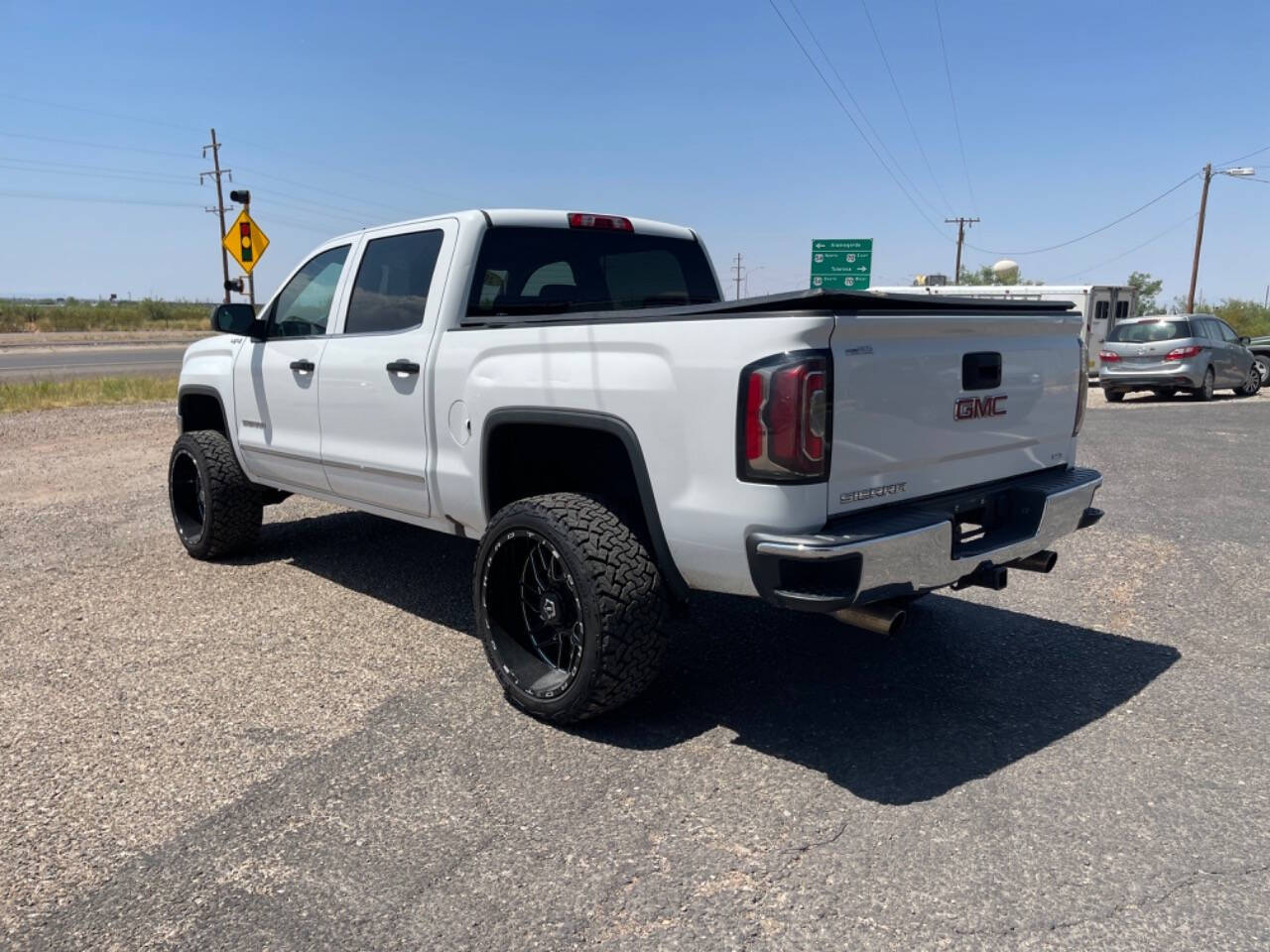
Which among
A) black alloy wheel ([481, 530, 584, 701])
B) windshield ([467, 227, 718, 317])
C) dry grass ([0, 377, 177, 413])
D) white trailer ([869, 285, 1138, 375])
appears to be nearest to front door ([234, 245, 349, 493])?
windshield ([467, 227, 718, 317])

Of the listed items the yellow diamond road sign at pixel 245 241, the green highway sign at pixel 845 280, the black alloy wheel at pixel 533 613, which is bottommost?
the black alloy wheel at pixel 533 613

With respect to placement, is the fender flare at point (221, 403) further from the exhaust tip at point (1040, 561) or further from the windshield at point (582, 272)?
the exhaust tip at point (1040, 561)

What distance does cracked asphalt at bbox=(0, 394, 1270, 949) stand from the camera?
2.55m

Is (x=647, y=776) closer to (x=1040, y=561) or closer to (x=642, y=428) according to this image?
(x=642, y=428)

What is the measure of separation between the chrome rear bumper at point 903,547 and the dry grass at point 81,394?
14919 mm

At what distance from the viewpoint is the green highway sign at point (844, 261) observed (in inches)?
994

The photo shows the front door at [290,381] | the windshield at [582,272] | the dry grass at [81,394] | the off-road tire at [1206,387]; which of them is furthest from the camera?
the off-road tire at [1206,387]

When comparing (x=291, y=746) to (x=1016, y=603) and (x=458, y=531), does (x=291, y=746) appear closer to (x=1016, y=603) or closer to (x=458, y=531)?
(x=458, y=531)

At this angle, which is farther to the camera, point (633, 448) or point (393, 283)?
point (393, 283)

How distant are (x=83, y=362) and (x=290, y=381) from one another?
90.0ft

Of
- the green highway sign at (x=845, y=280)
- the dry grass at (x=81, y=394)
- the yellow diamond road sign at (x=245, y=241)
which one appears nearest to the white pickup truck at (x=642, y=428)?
the dry grass at (x=81, y=394)

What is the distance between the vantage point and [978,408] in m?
3.61

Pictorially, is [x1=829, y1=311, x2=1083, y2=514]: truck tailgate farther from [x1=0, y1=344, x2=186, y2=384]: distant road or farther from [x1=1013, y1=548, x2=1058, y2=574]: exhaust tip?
[x1=0, y1=344, x2=186, y2=384]: distant road

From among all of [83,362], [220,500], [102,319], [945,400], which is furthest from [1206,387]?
[102,319]
